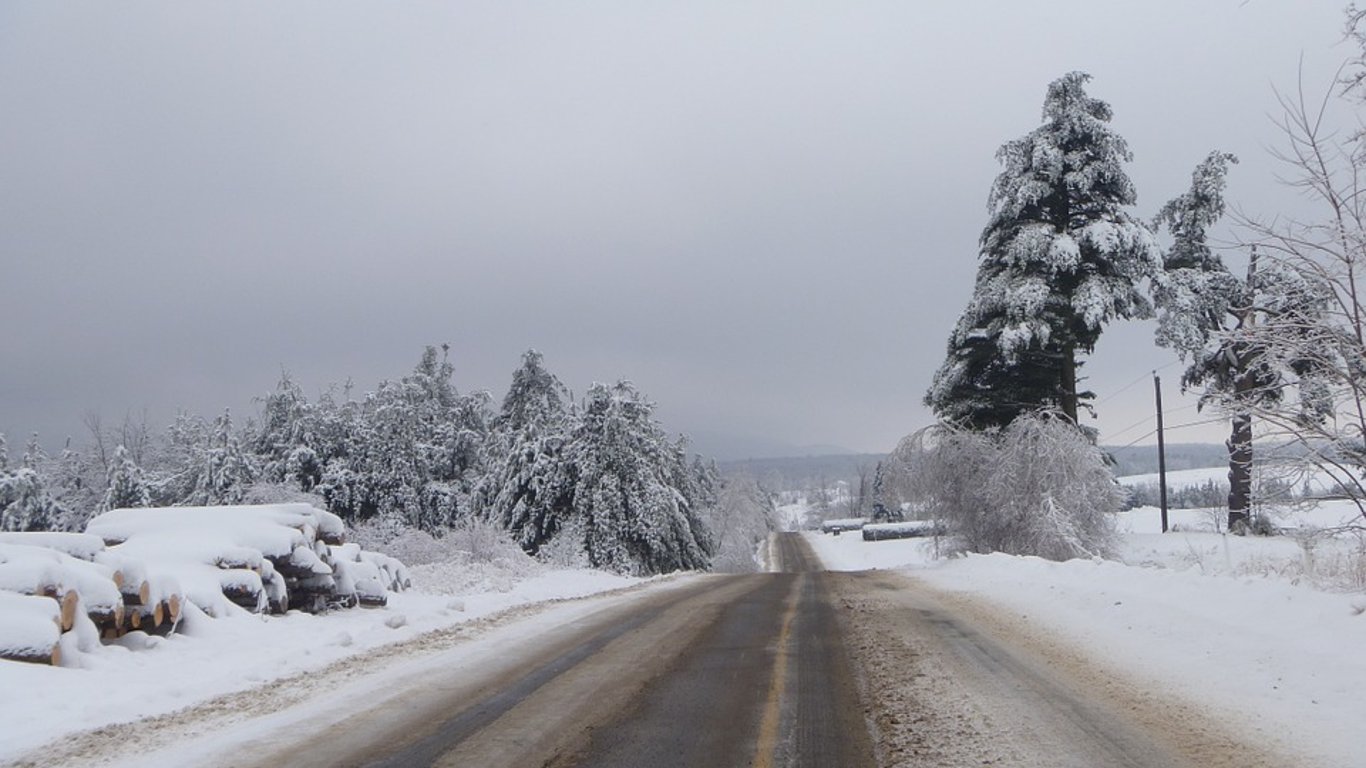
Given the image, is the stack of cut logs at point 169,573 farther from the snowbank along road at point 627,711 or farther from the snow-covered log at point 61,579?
the snowbank along road at point 627,711

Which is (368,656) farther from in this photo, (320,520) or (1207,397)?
(1207,397)

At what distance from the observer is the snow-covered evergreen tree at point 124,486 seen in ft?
157

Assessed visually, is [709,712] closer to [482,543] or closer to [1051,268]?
[482,543]

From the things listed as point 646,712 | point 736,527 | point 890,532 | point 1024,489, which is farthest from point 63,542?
point 736,527

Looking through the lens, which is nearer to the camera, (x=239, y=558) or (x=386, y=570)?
(x=239, y=558)

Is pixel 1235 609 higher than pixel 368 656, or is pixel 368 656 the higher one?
pixel 1235 609

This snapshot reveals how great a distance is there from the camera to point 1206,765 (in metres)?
5.54

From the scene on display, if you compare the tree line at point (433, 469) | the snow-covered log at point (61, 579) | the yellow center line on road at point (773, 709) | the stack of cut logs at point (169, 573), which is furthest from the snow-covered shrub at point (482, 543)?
the snow-covered log at point (61, 579)

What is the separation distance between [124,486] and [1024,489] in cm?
4535

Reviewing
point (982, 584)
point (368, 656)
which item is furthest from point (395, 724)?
point (982, 584)

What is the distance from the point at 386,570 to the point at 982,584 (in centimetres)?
1131

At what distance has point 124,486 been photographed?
4897 centimetres

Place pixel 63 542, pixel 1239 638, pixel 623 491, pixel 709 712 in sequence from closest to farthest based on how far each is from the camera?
pixel 709 712 < pixel 1239 638 < pixel 63 542 < pixel 623 491

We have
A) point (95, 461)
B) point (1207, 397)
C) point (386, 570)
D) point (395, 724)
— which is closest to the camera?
point (395, 724)
